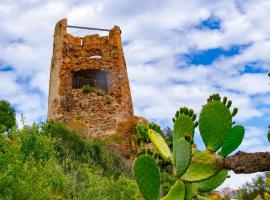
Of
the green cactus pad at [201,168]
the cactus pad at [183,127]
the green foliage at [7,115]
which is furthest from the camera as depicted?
the green foliage at [7,115]

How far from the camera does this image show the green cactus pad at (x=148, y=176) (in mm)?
2160

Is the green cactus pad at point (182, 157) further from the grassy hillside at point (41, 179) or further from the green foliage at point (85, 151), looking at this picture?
the green foliage at point (85, 151)

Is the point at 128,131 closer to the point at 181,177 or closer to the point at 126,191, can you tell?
the point at 126,191

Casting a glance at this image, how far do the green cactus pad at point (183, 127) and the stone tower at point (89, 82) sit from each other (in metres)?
20.5

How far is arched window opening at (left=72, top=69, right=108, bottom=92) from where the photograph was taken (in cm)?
2522

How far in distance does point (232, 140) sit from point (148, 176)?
1.24 feet

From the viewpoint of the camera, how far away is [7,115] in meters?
22.0

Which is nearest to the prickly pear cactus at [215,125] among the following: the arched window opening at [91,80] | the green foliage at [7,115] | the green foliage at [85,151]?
the green foliage at [85,151]

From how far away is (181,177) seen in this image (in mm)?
2072

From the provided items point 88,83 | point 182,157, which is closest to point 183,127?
point 182,157

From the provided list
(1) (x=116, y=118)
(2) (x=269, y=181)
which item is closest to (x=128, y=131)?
(1) (x=116, y=118)

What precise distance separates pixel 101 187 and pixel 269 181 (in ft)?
25.1

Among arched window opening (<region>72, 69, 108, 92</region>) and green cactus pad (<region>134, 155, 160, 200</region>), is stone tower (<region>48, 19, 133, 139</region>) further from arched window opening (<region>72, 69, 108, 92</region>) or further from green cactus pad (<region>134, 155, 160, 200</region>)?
green cactus pad (<region>134, 155, 160, 200</region>)

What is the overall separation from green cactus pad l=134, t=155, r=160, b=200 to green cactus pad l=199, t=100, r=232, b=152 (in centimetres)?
24
